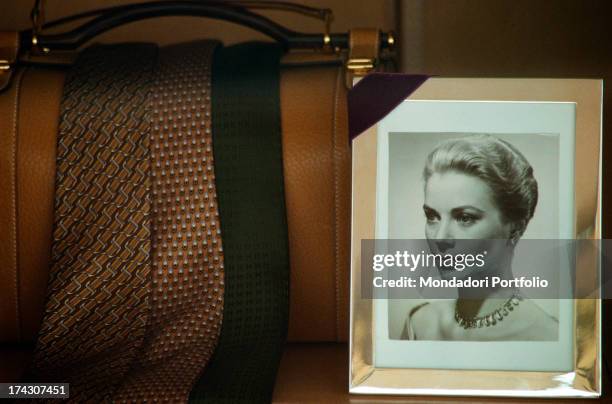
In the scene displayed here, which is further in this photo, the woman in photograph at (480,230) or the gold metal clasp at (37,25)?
the gold metal clasp at (37,25)

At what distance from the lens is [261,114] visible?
786 millimetres

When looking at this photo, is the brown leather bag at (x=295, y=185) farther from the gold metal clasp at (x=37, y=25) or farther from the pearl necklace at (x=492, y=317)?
the pearl necklace at (x=492, y=317)

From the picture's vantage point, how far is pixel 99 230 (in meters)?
→ 0.77

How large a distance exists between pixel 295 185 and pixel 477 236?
207mm

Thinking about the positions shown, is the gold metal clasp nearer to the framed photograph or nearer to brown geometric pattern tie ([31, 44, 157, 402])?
brown geometric pattern tie ([31, 44, 157, 402])

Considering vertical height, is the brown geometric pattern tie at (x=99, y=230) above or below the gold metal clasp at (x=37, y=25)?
below

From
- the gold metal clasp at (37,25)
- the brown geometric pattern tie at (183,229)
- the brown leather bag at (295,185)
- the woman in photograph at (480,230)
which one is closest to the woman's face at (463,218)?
the woman in photograph at (480,230)

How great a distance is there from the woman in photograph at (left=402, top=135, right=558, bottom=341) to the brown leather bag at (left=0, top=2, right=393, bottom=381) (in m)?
0.12

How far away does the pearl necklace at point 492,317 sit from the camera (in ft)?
2.27

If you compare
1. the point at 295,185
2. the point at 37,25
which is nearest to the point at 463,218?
the point at 295,185

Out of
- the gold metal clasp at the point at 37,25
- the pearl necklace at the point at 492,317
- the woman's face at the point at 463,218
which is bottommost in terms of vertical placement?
the pearl necklace at the point at 492,317

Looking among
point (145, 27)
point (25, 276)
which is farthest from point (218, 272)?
point (145, 27)

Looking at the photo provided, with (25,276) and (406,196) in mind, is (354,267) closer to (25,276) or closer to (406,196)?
(406,196)

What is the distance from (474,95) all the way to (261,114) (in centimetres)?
23
